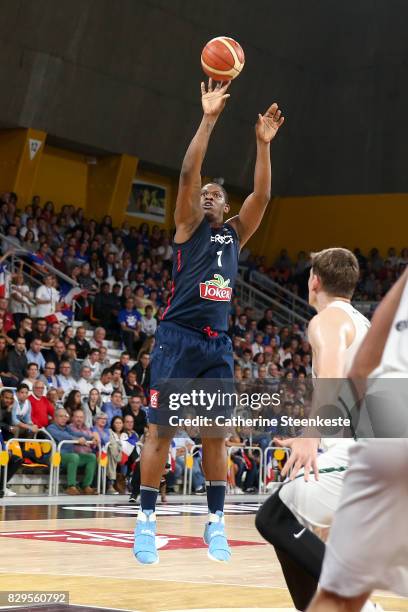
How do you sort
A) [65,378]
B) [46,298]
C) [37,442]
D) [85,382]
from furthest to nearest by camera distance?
[46,298] → [85,382] → [65,378] → [37,442]

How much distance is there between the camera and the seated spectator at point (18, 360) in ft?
48.8

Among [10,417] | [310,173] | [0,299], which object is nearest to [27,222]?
[0,299]

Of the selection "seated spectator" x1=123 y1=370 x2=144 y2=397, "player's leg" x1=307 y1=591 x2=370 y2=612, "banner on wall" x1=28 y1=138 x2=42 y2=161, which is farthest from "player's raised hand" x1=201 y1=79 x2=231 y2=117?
"banner on wall" x1=28 y1=138 x2=42 y2=161

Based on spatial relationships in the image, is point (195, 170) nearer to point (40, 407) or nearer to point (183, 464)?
point (40, 407)

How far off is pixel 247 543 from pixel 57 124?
1495cm

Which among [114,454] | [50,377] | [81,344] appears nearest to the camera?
[114,454]

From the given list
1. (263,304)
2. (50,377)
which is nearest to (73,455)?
(50,377)

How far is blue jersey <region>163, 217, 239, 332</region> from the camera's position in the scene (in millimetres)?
6527

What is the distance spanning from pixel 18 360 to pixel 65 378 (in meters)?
0.98

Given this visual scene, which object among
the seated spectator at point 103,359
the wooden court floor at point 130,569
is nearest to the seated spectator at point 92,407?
the seated spectator at point 103,359

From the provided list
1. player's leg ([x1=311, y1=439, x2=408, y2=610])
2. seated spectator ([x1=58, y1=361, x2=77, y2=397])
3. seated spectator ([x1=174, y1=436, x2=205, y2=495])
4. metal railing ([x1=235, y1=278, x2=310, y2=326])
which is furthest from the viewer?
metal railing ([x1=235, y1=278, x2=310, y2=326])

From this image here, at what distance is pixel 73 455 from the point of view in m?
14.4

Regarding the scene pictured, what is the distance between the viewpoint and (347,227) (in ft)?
98.2

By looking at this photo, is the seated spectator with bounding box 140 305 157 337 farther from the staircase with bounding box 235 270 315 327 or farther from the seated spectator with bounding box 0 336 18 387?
the staircase with bounding box 235 270 315 327
